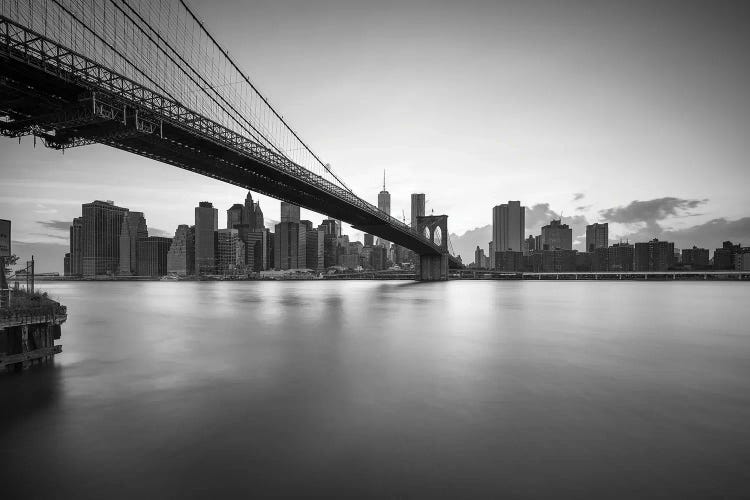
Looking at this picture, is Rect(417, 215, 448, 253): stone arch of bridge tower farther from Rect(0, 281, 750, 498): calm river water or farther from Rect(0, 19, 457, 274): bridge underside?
Rect(0, 281, 750, 498): calm river water

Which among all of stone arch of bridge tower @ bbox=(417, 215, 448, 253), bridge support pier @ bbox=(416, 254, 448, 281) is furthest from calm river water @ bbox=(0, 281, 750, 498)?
stone arch of bridge tower @ bbox=(417, 215, 448, 253)

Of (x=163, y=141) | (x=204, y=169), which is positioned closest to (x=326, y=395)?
(x=163, y=141)

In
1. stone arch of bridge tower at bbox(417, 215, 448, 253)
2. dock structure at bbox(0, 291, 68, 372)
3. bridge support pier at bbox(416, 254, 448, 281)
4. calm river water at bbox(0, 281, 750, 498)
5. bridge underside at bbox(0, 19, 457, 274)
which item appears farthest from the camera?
stone arch of bridge tower at bbox(417, 215, 448, 253)

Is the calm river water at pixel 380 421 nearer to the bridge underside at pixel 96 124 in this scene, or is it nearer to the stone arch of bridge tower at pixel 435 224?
the bridge underside at pixel 96 124

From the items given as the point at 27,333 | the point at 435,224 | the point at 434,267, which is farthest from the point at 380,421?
the point at 435,224

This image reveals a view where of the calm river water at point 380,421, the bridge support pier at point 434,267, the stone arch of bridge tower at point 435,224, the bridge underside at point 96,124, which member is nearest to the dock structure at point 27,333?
the calm river water at point 380,421

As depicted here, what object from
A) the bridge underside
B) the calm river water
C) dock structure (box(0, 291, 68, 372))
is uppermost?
the bridge underside
